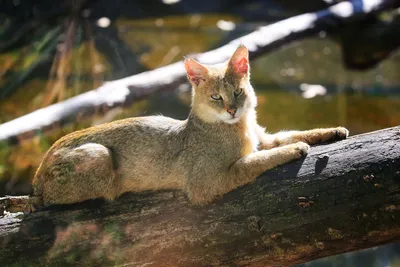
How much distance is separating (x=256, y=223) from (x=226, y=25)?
6.25 meters

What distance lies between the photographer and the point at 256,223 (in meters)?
3.10

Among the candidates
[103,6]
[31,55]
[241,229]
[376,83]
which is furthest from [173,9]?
[241,229]

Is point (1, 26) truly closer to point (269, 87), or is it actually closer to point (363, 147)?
point (269, 87)

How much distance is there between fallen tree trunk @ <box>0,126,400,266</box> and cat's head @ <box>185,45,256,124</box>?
610 millimetres

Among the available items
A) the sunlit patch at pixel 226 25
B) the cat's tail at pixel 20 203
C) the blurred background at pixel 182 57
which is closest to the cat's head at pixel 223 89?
the cat's tail at pixel 20 203

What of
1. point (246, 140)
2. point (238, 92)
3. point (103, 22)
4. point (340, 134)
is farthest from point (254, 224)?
point (103, 22)

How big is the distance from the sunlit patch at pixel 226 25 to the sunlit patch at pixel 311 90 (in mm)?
1487

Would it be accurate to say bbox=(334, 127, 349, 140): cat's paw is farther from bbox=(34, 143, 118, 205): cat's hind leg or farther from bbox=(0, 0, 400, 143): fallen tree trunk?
bbox=(0, 0, 400, 143): fallen tree trunk

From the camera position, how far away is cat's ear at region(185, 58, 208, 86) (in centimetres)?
377

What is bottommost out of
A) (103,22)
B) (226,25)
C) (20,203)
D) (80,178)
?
(226,25)

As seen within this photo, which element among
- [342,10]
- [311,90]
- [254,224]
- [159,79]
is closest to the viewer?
[254,224]

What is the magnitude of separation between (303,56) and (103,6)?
11.0 ft

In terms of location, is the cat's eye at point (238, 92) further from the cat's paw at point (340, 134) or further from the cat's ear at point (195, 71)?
the cat's paw at point (340, 134)

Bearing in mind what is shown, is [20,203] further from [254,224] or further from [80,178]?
[254,224]
